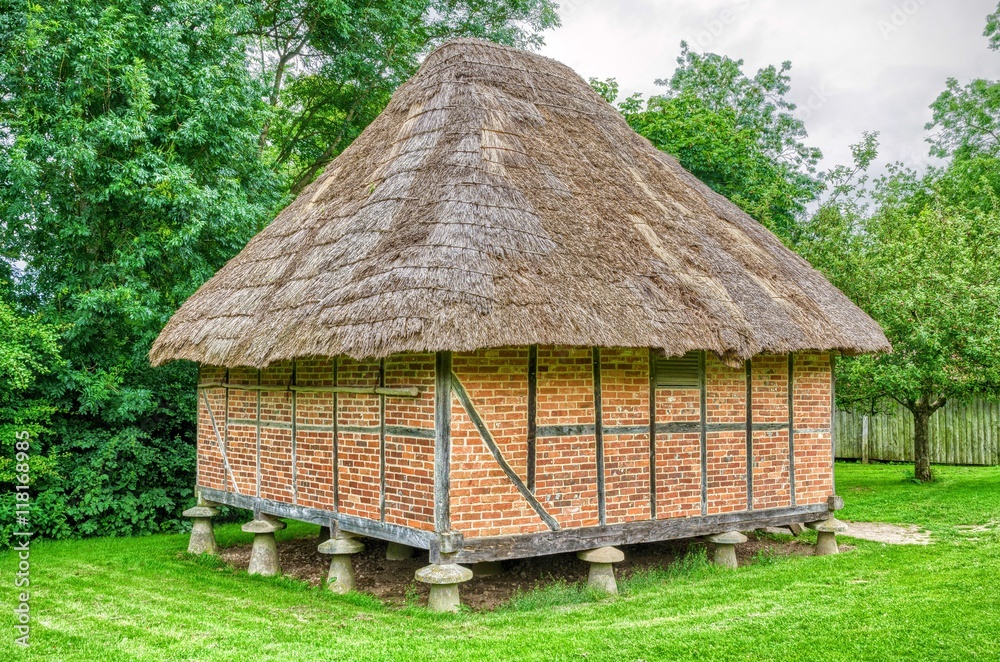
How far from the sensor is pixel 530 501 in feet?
26.1

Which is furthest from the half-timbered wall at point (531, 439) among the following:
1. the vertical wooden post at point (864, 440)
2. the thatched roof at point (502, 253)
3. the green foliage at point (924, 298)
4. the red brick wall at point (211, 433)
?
the vertical wooden post at point (864, 440)

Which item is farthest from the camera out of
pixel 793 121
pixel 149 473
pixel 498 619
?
pixel 793 121

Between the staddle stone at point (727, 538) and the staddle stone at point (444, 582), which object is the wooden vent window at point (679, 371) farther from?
the staddle stone at point (444, 582)

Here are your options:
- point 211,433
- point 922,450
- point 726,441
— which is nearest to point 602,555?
point 726,441

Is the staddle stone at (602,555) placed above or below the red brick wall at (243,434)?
below

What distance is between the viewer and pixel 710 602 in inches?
305

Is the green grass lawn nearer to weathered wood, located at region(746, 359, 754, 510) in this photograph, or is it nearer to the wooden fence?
weathered wood, located at region(746, 359, 754, 510)

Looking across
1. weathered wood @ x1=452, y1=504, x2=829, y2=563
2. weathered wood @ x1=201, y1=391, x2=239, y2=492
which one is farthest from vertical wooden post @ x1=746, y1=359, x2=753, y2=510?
weathered wood @ x1=201, y1=391, x2=239, y2=492

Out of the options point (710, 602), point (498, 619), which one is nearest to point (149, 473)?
point (498, 619)

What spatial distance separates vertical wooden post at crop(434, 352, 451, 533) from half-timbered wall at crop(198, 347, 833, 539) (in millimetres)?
17

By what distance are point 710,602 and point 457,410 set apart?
2812mm

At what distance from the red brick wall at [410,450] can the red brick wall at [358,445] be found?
0.20 m

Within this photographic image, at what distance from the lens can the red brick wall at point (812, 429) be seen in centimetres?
1026

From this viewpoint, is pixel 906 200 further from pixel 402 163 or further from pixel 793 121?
pixel 402 163
